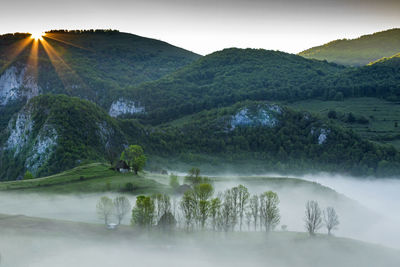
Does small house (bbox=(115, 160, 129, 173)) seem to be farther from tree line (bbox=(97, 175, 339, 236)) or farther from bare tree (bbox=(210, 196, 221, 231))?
bare tree (bbox=(210, 196, 221, 231))

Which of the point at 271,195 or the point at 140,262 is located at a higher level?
the point at 271,195

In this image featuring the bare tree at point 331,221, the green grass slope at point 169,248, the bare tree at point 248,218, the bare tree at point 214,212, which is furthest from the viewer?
the bare tree at point 331,221

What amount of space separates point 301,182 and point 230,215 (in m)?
64.8

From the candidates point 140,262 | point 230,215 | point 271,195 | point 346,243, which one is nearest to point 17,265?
point 140,262

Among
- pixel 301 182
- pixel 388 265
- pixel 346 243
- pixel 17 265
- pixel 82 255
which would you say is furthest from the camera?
pixel 301 182

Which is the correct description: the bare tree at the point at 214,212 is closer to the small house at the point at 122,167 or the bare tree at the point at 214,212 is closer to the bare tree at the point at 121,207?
the bare tree at the point at 121,207

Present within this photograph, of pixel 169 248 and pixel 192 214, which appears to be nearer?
pixel 169 248

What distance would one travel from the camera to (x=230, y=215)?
373 feet

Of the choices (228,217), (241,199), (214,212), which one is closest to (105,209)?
(214,212)

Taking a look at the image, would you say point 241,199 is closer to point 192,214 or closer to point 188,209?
point 192,214

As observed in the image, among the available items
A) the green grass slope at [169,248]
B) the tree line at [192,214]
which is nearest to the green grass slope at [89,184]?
the tree line at [192,214]

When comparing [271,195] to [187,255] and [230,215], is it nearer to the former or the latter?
[230,215]

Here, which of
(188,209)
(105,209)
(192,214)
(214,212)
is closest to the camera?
(105,209)

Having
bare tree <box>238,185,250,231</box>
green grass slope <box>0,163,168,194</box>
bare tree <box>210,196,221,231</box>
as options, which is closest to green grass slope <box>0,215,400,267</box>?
bare tree <box>210,196,221,231</box>
